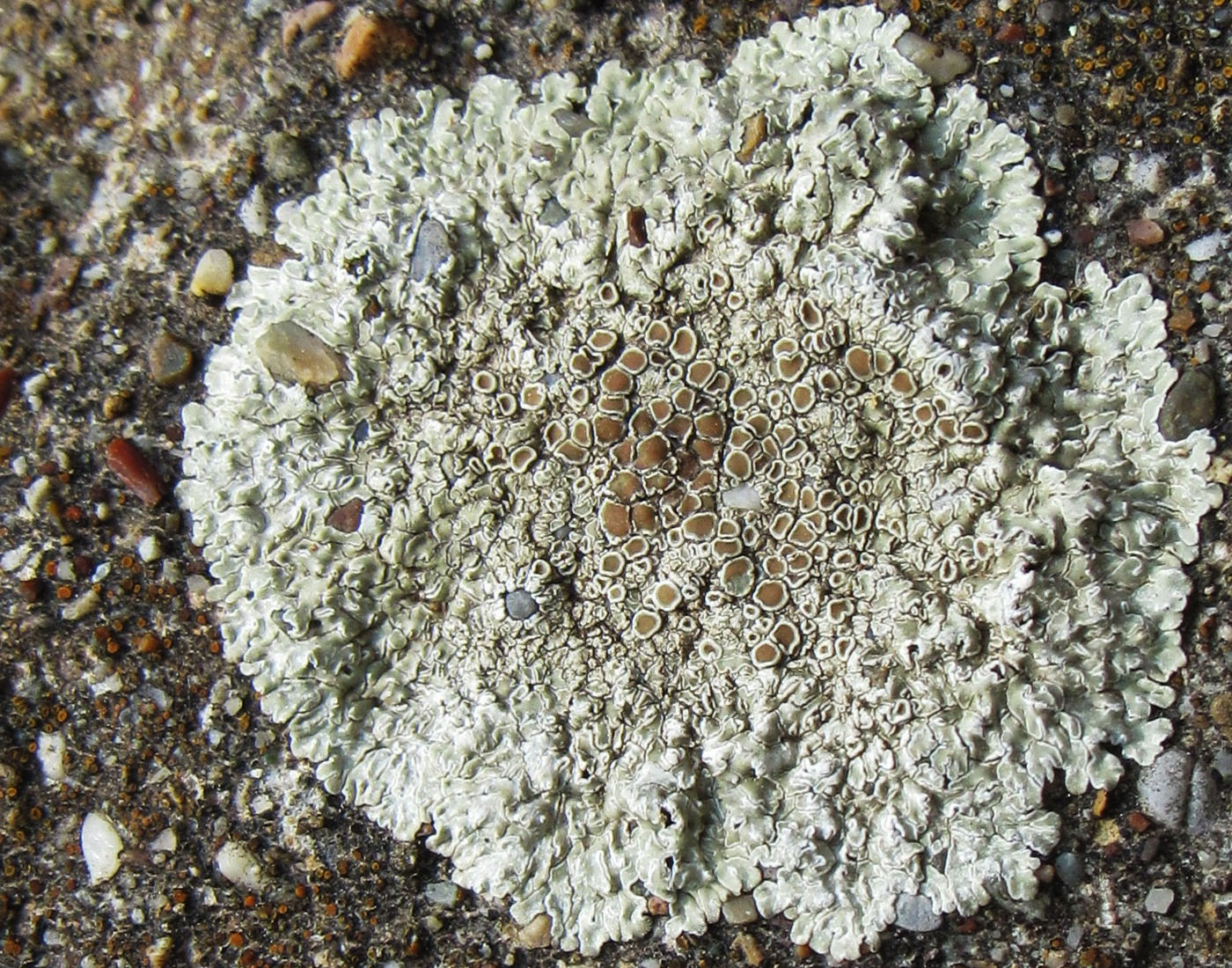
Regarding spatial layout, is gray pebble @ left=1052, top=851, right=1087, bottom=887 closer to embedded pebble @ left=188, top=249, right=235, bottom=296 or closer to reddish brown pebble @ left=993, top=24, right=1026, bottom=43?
reddish brown pebble @ left=993, top=24, right=1026, bottom=43

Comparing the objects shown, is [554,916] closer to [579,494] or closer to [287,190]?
[579,494]

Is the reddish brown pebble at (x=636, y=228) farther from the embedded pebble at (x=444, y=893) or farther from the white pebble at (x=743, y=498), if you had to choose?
the embedded pebble at (x=444, y=893)

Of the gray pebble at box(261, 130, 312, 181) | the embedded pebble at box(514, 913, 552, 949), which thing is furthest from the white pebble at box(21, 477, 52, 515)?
the embedded pebble at box(514, 913, 552, 949)

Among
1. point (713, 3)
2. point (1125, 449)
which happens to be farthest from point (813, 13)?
point (1125, 449)

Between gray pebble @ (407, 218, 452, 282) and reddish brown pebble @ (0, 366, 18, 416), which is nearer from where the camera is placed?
gray pebble @ (407, 218, 452, 282)

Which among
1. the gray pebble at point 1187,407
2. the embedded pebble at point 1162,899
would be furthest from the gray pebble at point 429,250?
the embedded pebble at point 1162,899

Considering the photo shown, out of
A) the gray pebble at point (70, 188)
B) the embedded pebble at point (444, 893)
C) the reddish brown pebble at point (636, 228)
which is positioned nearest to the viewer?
the reddish brown pebble at point (636, 228)

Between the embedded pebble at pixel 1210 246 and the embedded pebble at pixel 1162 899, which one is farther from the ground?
the embedded pebble at pixel 1210 246
